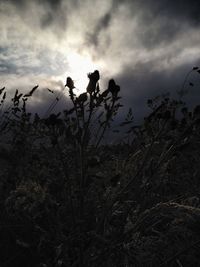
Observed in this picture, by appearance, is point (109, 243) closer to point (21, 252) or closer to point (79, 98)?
point (79, 98)

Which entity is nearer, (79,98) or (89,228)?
(79,98)

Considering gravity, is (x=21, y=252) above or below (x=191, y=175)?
below

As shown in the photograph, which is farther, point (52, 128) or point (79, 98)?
point (52, 128)

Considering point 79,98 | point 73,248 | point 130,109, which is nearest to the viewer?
point 79,98

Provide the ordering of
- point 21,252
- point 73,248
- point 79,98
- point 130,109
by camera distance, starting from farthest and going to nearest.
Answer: point 130,109, point 21,252, point 73,248, point 79,98

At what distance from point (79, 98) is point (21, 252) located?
84.6 inches

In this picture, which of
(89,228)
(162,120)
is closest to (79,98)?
(162,120)

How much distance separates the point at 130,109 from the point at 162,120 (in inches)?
91.9

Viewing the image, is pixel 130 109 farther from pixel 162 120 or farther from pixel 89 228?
pixel 162 120

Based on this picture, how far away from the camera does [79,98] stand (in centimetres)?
248

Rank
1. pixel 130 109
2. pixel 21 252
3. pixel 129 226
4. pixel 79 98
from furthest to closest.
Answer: pixel 130 109 < pixel 21 252 < pixel 129 226 < pixel 79 98

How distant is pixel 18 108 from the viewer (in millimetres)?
5289

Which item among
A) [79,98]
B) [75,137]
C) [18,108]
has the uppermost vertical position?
[18,108]

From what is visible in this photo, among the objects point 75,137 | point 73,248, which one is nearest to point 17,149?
point 73,248
